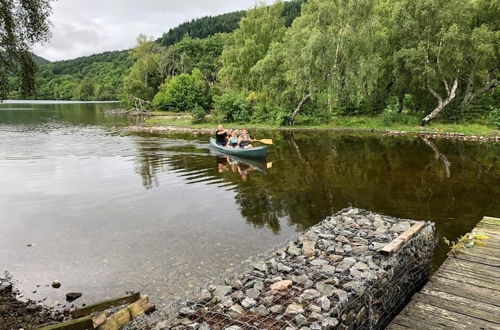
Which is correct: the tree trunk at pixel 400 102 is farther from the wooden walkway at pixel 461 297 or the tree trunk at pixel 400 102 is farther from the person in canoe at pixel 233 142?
the wooden walkway at pixel 461 297

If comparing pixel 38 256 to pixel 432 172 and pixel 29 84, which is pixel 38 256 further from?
pixel 432 172

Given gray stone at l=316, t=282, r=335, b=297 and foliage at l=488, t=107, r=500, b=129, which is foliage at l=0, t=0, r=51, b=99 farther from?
foliage at l=488, t=107, r=500, b=129

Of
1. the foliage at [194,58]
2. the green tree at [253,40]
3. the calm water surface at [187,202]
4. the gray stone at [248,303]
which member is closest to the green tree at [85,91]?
the foliage at [194,58]

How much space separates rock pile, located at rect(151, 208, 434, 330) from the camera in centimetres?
552

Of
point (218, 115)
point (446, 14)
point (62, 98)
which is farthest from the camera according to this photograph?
point (62, 98)

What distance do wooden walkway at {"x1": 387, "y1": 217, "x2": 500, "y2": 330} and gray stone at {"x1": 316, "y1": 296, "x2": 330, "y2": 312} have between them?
1.02 metres

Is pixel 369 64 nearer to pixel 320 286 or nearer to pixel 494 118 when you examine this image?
pixel 494 118

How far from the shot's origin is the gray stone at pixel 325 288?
6.02 meters

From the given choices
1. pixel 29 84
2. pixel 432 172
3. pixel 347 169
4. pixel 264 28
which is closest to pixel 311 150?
pixel 347 169

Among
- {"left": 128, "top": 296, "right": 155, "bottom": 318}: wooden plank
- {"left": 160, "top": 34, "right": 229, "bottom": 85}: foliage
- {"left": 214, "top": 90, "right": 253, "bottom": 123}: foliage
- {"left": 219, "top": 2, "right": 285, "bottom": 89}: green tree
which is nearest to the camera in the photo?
{"left": 128, "top": 296, "right": 155, "bottom": 318}: wooden plank

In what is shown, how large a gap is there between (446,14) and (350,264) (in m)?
31.0

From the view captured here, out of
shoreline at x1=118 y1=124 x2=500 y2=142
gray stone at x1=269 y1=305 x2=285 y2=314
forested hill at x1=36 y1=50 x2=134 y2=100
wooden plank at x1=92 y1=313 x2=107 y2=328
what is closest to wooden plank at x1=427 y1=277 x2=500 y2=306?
gray stone at x1=269 y1=305 x2=285 y2=314

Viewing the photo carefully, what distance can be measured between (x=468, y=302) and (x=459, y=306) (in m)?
0.23

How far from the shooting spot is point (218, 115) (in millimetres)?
43344
